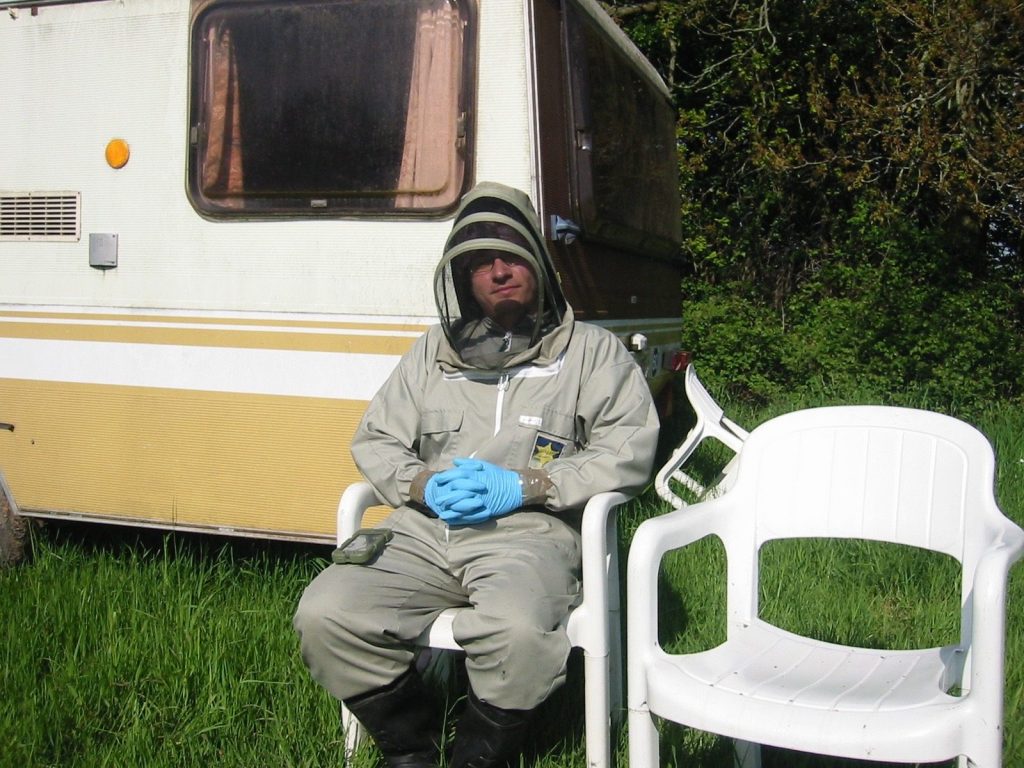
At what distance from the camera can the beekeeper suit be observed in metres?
2.70

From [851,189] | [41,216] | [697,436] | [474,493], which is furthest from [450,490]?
[851,189]

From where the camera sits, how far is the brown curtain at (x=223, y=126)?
4.03 meters

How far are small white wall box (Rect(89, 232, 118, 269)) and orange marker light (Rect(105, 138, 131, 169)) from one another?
0.27 meters

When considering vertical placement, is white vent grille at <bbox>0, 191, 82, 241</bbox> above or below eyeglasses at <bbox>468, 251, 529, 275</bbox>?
below

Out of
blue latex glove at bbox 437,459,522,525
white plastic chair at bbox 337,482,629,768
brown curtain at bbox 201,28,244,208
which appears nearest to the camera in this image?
white plastic chair at bbox 337,482,629,768

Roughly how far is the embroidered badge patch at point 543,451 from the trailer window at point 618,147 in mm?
1218

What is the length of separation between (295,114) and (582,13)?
3.84 feet

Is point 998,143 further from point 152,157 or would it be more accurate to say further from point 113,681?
point 113,681

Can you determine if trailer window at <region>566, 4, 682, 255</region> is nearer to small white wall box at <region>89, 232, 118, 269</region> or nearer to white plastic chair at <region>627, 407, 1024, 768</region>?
white plastic chair at <region>627, 407, 1024, 768</region>

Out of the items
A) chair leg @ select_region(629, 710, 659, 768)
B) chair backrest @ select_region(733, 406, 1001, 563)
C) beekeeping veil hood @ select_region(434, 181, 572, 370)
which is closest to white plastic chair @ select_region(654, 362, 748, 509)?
beekeeping veil hood @ select_region(434, 181, 572, 370)

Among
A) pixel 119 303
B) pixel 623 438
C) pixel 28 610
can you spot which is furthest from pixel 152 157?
pixel 623 438

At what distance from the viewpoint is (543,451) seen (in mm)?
3068

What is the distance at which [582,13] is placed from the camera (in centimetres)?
426

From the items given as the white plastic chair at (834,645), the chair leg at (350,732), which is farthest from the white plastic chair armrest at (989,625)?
the chair leg at (350,732)
